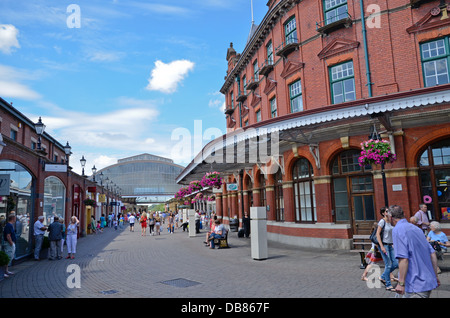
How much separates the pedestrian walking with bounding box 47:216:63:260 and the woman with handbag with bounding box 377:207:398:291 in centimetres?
1217

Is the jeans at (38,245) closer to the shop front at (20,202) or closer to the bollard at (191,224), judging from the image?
the shop front at (20,202)

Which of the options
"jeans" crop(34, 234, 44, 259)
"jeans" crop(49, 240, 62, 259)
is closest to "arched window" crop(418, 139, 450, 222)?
"jeans" crop(49, 240, 62, 259)

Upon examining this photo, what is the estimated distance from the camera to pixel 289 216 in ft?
53.4

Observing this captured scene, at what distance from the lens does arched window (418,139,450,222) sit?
11.6 meters

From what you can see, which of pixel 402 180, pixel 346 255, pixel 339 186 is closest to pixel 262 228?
pixel 346 255

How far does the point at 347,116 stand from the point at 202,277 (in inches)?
252

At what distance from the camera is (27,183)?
1462 centimetres

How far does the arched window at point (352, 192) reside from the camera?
526 inches

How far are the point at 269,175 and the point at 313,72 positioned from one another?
6.21 m

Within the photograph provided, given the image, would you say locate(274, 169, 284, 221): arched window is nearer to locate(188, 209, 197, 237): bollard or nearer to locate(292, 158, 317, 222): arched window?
locate(292, 158, 317, 222): arched window

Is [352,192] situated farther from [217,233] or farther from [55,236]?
[55,236]

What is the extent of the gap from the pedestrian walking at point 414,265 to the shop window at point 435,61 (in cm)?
1022

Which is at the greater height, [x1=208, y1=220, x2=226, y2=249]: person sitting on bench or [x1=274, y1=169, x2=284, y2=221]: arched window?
[x1=274, y1=169, x2=284, y2=221]: arched window
